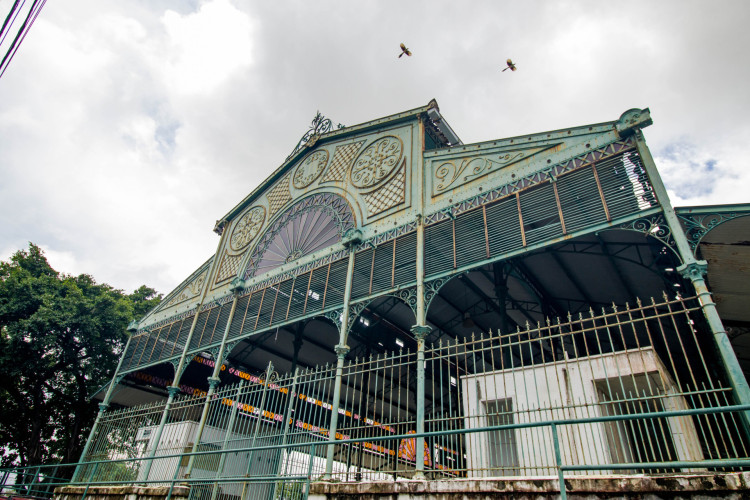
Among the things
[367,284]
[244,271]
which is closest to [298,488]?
[367,284]

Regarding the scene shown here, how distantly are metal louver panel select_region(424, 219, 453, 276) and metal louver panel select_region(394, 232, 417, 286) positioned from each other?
12.6 inches

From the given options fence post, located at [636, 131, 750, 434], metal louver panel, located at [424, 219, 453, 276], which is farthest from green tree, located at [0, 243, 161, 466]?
fence post, located at [636, 131, 750, 434]

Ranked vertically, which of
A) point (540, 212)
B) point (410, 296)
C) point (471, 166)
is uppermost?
point (471, 166)

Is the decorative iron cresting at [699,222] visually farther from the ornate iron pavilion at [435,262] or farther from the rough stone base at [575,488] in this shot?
the rough stone base at [575,488]

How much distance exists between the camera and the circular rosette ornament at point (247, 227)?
1683 centimetres

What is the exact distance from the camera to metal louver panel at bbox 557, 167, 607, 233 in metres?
8.10

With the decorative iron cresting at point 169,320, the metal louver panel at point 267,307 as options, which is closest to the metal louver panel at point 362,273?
the metal louver panel at point 267,307

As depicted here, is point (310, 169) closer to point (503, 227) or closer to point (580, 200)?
point (503, 227)

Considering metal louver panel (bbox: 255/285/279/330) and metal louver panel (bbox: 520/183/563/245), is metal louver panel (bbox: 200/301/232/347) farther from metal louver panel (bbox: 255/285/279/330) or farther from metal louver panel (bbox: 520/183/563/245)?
metal louver panel (bbox: 520/183/563/245)

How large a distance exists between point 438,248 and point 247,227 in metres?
10.0

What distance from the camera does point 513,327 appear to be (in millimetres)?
16062

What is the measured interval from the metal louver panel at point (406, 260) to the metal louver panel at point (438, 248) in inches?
12.6

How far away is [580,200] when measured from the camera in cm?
843

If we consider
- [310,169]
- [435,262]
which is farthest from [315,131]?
[435,262]
